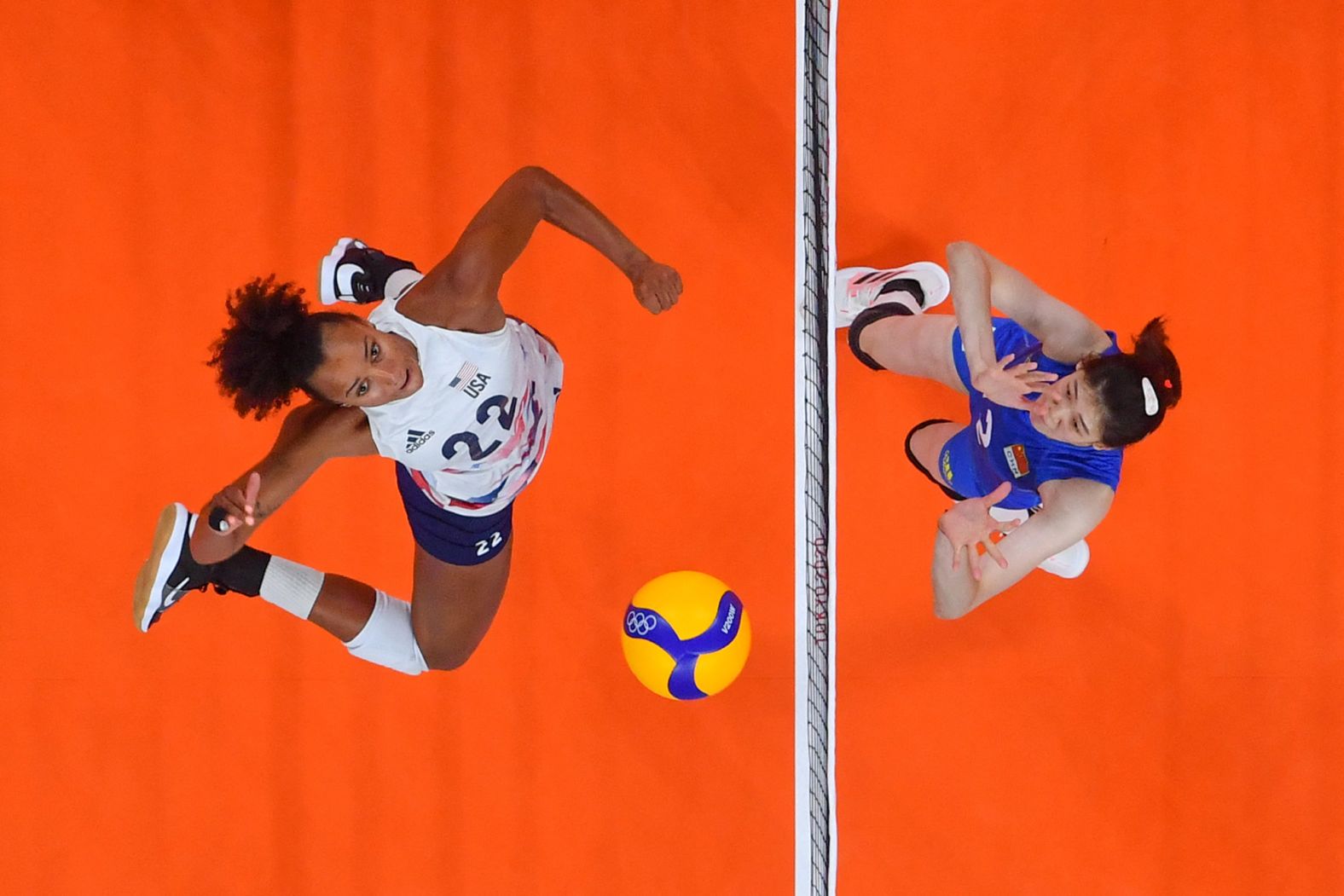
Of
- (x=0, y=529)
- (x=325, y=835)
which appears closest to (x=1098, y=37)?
(x=325, y=835)

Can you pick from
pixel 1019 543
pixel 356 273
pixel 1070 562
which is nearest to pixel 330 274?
pixel 356 273

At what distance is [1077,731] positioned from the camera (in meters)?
3.47

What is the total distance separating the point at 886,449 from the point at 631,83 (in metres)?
1.54

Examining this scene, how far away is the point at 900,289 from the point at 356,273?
1.68m

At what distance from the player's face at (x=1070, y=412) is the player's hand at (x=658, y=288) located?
0.86 meters

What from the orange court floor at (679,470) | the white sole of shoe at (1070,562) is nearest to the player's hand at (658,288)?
the orange court floor at (679,470)

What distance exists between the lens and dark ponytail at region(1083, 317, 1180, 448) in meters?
2.24

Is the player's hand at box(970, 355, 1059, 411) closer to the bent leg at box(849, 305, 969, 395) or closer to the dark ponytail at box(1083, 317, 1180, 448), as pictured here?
the dark ponytail at box(1083, 317, 1180, 448)

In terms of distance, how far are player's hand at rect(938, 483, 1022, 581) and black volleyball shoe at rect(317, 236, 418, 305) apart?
177cm

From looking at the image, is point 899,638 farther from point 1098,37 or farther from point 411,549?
point 1098,37

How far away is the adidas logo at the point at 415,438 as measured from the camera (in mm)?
2473

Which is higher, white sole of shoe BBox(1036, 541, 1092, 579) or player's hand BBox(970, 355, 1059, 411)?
player's hand BBox(970, 355, 1059, 411)

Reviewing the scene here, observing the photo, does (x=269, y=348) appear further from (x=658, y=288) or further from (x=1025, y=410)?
(x=1025, y=410)

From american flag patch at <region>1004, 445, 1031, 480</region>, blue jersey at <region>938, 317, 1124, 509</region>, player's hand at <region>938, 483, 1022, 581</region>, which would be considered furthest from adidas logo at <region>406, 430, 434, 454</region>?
american flag patch at <region>1004, 445, 1031, 480</region>
